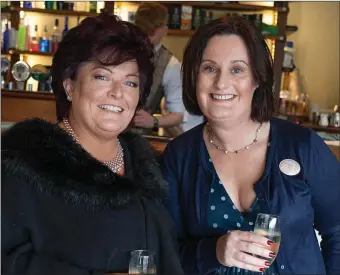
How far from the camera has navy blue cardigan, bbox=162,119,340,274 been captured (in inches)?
71.1

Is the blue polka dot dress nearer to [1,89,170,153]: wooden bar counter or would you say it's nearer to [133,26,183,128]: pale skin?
[133,26,183,128]: pale skin

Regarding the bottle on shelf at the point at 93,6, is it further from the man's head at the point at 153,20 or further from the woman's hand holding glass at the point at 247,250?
the woman's hand holding glass at the point at 247,250

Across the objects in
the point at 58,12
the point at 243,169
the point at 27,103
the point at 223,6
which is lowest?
the point at 27,103

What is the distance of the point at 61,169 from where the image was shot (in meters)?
1.69

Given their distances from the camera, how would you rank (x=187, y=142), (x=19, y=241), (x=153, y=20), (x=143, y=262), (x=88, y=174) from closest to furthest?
(x=143, y=262), (x=19, y=241), (x=88, y=174), (x=187, y=142), (x=153, y=20)

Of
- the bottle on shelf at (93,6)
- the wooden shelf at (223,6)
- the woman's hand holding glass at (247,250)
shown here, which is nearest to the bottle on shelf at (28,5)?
the bottle on shelf at (93,6)

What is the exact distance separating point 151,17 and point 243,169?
2278 millimetres

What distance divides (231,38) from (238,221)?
21.2 inches

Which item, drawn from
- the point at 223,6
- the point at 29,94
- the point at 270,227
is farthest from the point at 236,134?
the point at 223,6

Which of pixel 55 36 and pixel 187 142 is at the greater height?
pixel 55 36

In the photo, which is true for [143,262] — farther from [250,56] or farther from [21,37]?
[21,37]

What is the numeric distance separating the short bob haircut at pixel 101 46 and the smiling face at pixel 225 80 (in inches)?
7.1

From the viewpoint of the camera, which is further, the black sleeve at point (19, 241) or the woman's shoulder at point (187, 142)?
the woman's shoulder at point (187, 142)

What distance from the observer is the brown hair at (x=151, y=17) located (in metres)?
3.95
